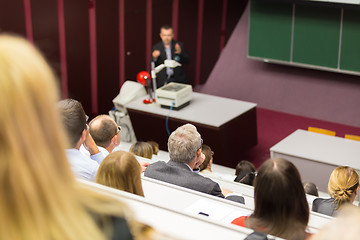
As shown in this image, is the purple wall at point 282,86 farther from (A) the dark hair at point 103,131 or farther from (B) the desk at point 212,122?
(A) the dark hair at point 103,131

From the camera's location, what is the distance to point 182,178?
289 cm

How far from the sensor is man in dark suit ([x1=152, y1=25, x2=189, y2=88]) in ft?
21.8

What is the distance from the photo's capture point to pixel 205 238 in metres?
1.35

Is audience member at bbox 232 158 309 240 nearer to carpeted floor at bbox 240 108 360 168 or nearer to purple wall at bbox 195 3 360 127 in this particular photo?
carpeted floor at bbox 240 108 360 168

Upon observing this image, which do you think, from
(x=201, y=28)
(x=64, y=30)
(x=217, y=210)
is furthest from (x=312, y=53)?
(x=217, y=210)

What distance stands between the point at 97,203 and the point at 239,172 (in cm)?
347

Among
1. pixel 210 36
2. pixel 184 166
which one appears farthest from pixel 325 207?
pixel 210 36

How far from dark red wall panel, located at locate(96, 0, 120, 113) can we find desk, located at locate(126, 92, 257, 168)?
1.13 meters

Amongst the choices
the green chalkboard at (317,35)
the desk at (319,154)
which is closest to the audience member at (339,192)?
the desk at (319,154)

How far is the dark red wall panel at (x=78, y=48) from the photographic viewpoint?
6.55 metres

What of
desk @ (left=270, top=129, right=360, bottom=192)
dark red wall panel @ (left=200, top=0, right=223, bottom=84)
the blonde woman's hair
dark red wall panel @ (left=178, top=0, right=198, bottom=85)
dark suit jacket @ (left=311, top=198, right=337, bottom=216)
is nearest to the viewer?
dark suit jacket @ (left=311, top=198, right=337, bottom=216)

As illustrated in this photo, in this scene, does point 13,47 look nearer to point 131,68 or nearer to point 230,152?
point 230,152

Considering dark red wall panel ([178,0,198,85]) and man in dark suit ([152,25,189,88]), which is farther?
dark red wall panel ([178,0,198,85])

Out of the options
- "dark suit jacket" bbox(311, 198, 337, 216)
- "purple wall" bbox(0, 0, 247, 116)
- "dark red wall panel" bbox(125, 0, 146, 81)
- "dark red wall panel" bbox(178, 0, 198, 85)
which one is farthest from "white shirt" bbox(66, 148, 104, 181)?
"dark red wall panel" bbox(178, 0, 198, 85)
